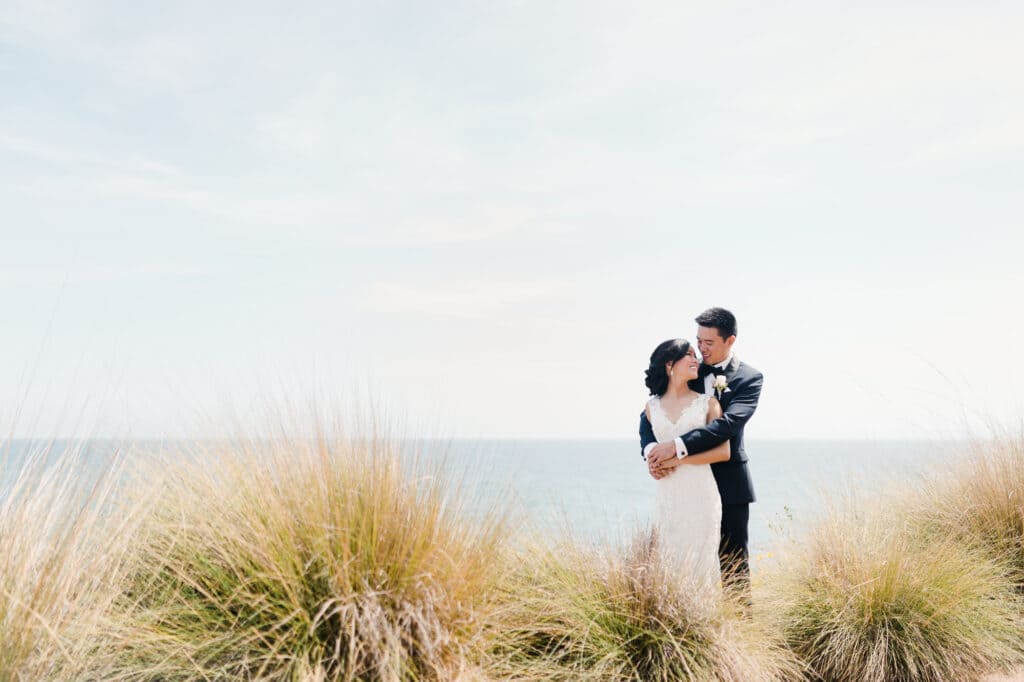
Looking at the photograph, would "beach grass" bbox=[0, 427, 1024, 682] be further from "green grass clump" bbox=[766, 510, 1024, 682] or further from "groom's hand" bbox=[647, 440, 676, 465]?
"groom's hand" bbox=[647, 440, 676, 465]

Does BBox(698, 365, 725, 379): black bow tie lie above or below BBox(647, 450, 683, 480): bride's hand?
above

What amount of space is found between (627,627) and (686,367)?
4.94 feet

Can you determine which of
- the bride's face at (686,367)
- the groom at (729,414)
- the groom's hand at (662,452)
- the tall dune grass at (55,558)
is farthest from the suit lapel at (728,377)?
the tall dune grass at (55,558)

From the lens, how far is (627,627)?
160 inches

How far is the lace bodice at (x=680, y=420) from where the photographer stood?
183 inches

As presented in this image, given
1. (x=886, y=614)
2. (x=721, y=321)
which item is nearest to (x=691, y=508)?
(x=721, y=321)

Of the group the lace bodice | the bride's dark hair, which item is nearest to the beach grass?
the lace bodice

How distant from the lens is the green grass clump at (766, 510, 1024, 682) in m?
4.70

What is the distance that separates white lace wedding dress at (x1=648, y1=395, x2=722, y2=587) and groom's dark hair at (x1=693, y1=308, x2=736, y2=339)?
0.45 m

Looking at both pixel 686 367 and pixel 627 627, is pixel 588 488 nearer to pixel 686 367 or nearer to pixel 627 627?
pixel 686 367

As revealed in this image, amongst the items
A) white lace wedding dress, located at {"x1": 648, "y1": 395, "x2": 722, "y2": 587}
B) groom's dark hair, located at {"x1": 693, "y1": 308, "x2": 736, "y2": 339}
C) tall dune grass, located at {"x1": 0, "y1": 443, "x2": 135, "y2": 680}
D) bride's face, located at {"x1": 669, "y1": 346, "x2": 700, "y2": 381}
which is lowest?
tall dune grass, located at {"x1": 0, "y1": 443, "x2": 135, "y2": 680}

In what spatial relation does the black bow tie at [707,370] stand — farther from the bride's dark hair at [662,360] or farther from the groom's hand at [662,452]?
the groom's hand at [662,452]

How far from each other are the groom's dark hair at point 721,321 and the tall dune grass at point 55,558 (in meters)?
3.31

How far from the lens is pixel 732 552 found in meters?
4.88
